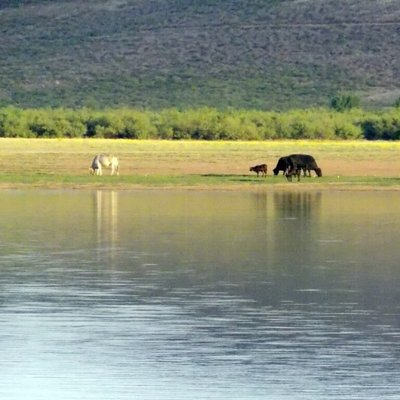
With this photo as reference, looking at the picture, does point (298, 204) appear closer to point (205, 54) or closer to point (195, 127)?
point (195, 127)

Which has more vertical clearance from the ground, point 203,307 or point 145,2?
point 145,2

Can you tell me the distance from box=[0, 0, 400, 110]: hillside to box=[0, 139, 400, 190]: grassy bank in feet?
93.5

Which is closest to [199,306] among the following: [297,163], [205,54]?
[297,163]

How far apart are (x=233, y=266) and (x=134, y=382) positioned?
23.6 ft

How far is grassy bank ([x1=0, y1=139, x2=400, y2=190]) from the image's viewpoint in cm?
3222

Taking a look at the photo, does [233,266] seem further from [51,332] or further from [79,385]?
[79,385]

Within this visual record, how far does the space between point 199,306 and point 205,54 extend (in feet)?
227

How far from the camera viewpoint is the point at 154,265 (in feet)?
55.7

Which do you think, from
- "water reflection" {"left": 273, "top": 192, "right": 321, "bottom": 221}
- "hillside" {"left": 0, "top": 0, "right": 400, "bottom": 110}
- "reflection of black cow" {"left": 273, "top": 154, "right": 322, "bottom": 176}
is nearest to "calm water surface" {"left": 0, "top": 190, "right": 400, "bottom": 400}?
"water reflection" {"left": 273, "top": 192, "right": 321, "bottom": 221}

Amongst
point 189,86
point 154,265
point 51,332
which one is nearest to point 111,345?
point 51,332

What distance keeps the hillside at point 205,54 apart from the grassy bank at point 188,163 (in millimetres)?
28508

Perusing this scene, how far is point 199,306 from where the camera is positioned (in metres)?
13.3

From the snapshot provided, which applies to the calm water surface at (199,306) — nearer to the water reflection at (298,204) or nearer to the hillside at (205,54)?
the water reflection at (298,204)

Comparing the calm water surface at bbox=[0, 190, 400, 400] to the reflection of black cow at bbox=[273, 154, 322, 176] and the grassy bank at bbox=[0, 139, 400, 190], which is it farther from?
the reflection of black cow at bbox=[273, 154, 322, 176]
